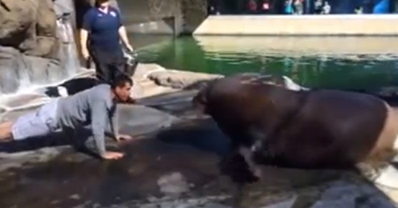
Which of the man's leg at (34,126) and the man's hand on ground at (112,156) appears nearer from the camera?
the man's hand on ground at (112,156)

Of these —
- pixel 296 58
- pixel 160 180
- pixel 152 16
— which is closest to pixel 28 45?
pixel 160 180

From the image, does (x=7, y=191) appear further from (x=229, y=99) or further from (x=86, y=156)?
(x=229, y=99)

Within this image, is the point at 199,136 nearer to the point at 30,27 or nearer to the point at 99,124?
the point at 99,124

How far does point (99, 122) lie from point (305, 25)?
17.7 metres

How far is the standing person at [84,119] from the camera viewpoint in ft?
19.0

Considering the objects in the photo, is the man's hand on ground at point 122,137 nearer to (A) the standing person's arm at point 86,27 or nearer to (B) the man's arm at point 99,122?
(B) the man's arm at point 99,122

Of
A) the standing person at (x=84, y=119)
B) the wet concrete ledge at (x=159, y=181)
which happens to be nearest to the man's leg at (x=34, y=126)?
the standing person at (x=84, y=119)

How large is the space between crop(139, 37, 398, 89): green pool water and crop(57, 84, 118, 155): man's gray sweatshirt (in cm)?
632

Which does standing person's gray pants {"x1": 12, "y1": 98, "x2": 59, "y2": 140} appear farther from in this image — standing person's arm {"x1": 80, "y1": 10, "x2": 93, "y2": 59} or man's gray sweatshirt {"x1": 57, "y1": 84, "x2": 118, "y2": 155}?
standing person's arm {"x1": 80, "y1": 10, "x2": 93, "y2": 59}

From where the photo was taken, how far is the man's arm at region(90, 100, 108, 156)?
18.7 ft

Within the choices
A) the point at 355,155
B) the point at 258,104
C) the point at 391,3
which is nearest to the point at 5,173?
the point at 258,104

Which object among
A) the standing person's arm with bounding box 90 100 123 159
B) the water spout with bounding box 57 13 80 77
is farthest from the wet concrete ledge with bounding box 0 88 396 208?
the water spout with bounding box 57 13 80 77

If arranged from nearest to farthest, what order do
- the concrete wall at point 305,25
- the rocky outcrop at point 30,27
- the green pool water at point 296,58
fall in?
1. the rocky outcrop at point 30,27
2. the green pool water at point 296,58
3. the concrete wall at point 305,25

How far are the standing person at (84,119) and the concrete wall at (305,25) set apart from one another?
1652 cm
